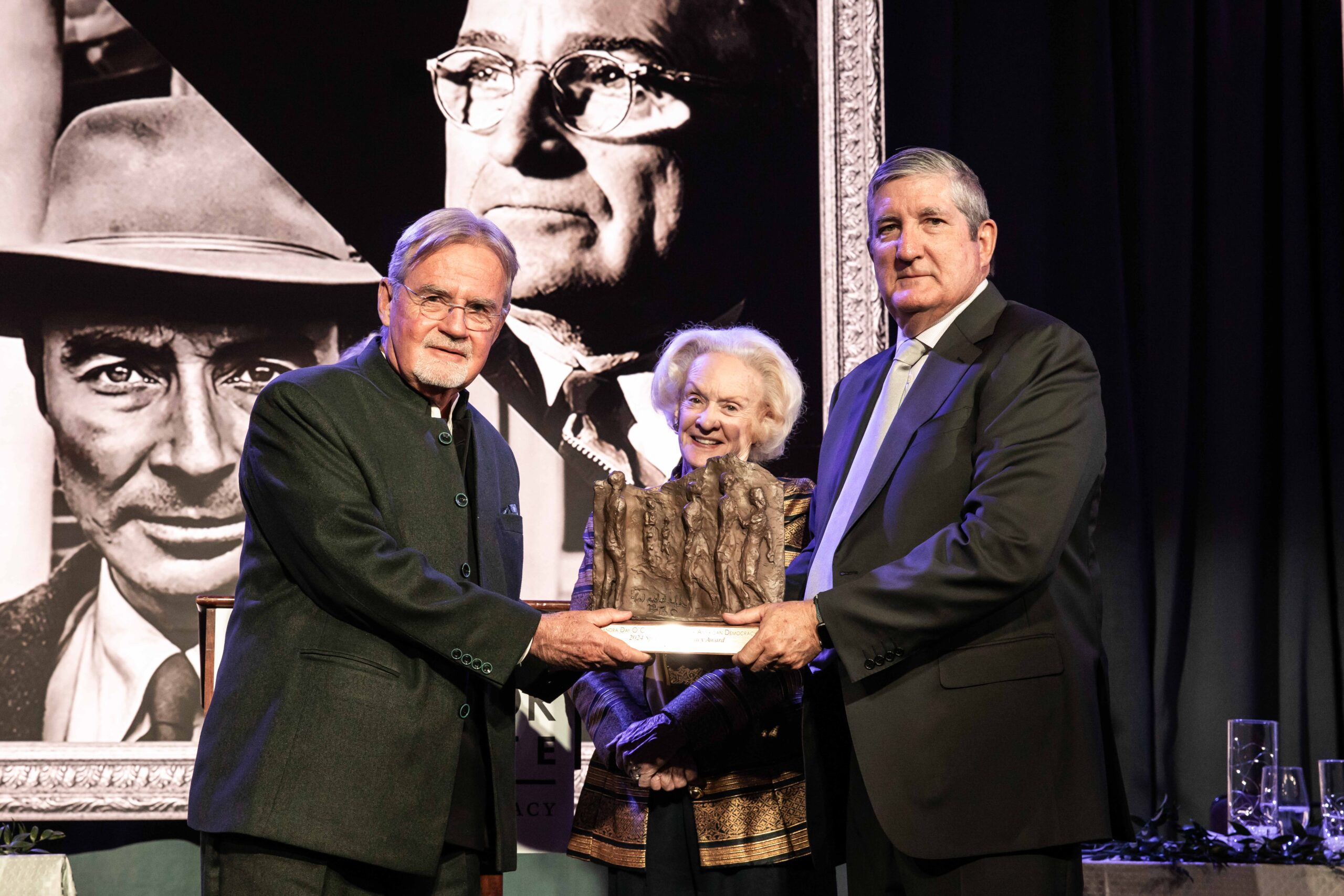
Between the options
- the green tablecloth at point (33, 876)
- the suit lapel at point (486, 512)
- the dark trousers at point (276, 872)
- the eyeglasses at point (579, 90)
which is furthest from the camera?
the eyeglasses at point (579, 90)

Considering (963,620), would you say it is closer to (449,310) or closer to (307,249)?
(449,310)

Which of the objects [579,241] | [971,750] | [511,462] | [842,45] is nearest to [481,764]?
[511,462]

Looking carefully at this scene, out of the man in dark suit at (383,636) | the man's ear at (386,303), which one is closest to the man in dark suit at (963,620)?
the man in dark suit at (383,636)

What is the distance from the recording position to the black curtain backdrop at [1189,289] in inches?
173

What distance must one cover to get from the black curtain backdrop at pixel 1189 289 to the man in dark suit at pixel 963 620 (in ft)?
7.59

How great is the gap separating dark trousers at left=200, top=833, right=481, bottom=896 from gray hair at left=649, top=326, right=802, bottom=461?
1.49 meters

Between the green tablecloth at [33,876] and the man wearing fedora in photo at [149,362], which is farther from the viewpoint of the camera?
the man wearing fedora in photo at [149,362]

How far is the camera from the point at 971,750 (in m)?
2.11

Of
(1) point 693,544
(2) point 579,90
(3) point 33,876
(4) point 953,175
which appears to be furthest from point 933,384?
(3) point 33,876

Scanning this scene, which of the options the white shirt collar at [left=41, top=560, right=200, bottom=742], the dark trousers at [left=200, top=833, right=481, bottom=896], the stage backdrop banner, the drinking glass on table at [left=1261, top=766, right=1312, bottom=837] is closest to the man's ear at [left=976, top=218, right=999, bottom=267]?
the dark trousers at [left=200, top=833, right=481, bottom=896]

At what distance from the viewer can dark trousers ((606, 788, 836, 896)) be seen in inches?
103

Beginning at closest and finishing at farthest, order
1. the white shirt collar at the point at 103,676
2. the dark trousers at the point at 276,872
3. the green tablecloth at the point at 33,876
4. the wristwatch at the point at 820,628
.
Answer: the dark trousers at the point at 276,872
the wristwatch at the point at 820,628
the green tablecloth at the point at 33,876
the white shirt collar at the point at 103,676

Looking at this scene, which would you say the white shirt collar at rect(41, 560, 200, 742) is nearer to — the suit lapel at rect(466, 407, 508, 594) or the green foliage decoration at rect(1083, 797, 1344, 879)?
the suit lapel at rect(466, 407, 508, 594)

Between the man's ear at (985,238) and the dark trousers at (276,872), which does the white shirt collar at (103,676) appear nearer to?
the dark trousers at (276,872)
